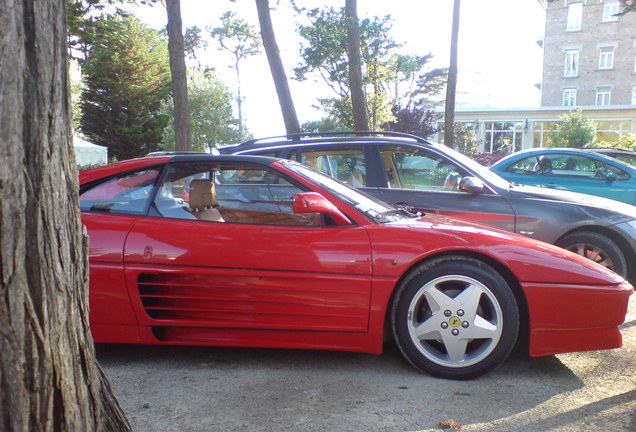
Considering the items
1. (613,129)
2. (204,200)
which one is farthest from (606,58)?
(204,200)

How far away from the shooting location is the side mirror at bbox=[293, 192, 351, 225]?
12.5 ft

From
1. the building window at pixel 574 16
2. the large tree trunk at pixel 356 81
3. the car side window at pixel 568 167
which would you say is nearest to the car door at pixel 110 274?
the car side window at pixel 568 167

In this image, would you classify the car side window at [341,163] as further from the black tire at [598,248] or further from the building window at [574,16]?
the building window at [574,16]

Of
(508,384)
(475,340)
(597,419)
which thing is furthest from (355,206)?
(597,419)

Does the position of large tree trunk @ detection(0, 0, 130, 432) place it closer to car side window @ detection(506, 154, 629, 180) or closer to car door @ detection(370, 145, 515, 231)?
car door @ detection(370, 145, 515, 231)

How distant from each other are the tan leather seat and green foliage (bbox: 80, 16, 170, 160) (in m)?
28.7

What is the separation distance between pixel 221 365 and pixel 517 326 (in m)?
1.88

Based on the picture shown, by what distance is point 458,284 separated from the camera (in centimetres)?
380

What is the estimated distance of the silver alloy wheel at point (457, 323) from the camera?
371 centimetres

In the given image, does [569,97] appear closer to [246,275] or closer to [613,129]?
[613,129]

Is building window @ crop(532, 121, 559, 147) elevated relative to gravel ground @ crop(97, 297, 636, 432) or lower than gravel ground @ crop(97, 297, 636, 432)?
elevated

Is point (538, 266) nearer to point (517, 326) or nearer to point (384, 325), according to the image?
point (517, 326)

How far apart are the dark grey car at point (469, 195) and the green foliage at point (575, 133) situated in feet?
95.9

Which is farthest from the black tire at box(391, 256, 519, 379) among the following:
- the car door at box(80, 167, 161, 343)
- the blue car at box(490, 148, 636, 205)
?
the blue car at box(490, 148, 636, 205)
